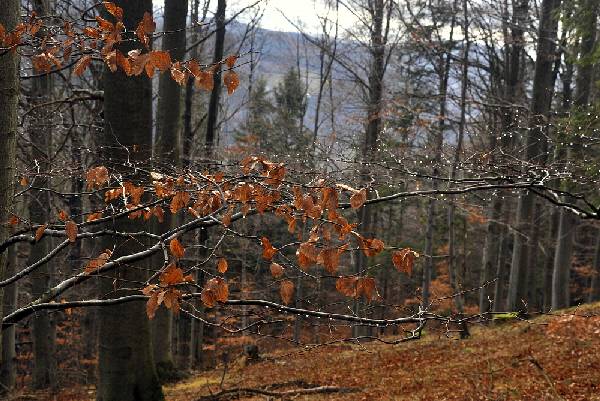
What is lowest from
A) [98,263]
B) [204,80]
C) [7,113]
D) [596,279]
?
[596,279]

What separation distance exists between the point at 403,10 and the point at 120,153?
13.9 m

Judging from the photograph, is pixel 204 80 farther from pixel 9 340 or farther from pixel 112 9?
pixel 9 340

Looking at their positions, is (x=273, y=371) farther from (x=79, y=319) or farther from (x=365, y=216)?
(x=79, y=319)

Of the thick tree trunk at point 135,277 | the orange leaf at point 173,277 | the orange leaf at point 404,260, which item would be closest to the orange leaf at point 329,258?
the orange leaf at point 404,260

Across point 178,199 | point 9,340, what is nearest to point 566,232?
point 9,340

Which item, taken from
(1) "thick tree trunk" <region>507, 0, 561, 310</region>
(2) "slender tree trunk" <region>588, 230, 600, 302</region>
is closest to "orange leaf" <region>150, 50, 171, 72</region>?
(1) "thick tree trunk" <region>507, 0, 561, 310</region>

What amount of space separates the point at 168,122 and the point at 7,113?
24.2ft

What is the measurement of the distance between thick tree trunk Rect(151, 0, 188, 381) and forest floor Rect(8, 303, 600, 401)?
879 mm

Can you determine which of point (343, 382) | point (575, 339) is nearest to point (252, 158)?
point (343, 382)

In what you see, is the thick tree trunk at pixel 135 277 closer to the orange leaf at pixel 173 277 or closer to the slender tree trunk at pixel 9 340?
the orange leaf at pixel 173 277

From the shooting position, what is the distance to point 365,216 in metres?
17.6

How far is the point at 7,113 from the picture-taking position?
2.62 metres

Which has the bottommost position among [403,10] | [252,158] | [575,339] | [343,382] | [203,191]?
[343,382]

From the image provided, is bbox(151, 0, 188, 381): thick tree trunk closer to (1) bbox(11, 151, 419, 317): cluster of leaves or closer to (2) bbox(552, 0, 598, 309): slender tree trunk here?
(1) bbox(11, 151, 419, 317): cluster of leaves
